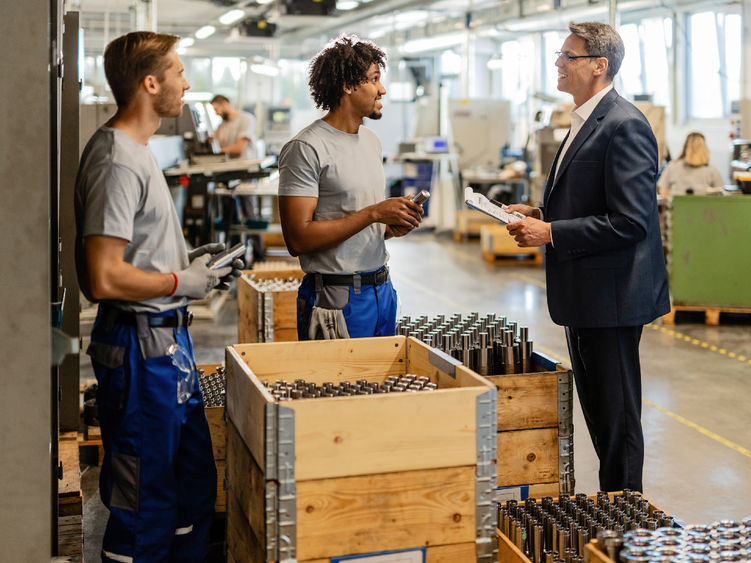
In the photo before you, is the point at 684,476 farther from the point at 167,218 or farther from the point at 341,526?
the point at 167,218

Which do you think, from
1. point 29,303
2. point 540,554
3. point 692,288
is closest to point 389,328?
point 540,554

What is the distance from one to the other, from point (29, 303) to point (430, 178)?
1344 cm

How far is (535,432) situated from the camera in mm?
2998

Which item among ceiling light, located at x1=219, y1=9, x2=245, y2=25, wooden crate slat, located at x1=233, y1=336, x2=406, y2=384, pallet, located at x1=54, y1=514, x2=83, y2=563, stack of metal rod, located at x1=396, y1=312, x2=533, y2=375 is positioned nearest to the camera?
wooden crate slat, located at x1=233, y1=336, x2=406, y2=384

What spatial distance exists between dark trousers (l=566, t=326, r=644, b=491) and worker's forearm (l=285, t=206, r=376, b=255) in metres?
0.83

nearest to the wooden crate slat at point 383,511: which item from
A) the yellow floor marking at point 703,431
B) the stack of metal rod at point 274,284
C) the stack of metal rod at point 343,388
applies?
the stack of metal rod at point 343,388

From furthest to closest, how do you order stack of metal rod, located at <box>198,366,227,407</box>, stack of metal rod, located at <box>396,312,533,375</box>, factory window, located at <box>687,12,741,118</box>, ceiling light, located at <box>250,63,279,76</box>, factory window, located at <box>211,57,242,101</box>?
factory window, located at <box>211,57,242,101</box>, ceiling light, located at <box>250,63,279,76</box>, factory window, located at <box>687,12,741,118</box>, stack of metal rod, located at <box>198,366,227,407</box>, stack of metal rod, located at <box>396,312,533,375</box>

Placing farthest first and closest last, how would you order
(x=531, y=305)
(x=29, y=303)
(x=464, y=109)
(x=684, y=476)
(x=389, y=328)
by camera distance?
(x=464, y=109)
(x=531, y=305)
(x=684, y=476)
(x=389, y=328)
(x=29, y=303)

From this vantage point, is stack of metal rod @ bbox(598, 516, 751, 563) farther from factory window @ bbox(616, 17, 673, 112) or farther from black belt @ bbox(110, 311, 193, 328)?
factory window @ bbox(616, 17, 673, 112)

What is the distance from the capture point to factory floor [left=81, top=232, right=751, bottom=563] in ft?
12.9

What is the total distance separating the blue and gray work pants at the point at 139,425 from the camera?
92.9 inches

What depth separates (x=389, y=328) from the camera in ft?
10.7

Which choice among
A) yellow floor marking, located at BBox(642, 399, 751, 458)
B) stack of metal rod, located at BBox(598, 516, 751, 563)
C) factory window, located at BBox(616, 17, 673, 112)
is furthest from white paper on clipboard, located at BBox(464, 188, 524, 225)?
factory window, located at BBox(616, 17, 673, 112)

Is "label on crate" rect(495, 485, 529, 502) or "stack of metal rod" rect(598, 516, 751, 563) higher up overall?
"stack of metal rod" rect(598, 516, 751, 563)
